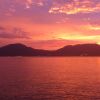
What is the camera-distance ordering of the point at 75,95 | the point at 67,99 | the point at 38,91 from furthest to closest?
the point at 38,91 → the point at 75,95 → the point at 67,99

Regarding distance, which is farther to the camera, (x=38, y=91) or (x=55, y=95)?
(x=38, y=91)

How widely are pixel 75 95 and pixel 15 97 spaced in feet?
43.9

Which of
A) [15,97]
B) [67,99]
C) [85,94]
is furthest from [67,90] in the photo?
[15,97]

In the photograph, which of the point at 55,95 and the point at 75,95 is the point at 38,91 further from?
the point at 75,95

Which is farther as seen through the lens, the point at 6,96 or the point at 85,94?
the point at 85,94

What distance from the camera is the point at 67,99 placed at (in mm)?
53219

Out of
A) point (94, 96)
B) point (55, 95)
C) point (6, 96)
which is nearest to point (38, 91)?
point (55, 95)

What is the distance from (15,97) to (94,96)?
1716 centimetres

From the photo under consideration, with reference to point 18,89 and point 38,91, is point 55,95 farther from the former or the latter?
point 18,89

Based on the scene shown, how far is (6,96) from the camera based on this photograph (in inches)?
2147

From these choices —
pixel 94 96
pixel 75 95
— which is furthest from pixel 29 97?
pixel 94 96

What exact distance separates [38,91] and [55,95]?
229 inches

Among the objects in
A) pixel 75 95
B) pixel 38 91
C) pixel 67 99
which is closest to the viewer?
pixel 67 99

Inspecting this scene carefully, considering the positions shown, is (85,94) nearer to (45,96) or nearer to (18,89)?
(45,96)
